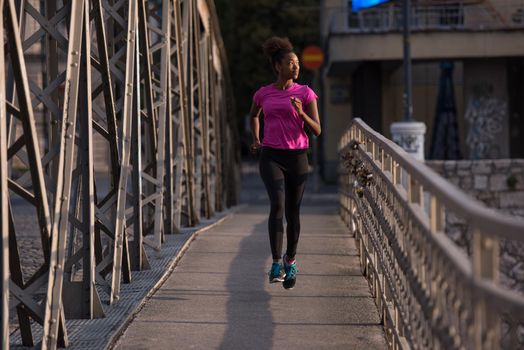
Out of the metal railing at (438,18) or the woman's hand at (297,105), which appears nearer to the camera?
the woman's hand at (297,105)

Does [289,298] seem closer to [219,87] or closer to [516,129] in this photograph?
[219,87]

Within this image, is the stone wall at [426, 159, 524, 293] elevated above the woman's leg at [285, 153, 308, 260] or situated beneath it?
situated beneath

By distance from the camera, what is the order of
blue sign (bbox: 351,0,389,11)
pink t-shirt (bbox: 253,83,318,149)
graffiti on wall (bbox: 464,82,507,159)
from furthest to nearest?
graffiti on wall (bbox: 464,82,507,159), blue sign (bbox: 351,0,389,11), pink t-shirt (bbox: 253,83,318,149)

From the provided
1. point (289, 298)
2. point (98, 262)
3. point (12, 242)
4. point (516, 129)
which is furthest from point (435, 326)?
point (516, 129)

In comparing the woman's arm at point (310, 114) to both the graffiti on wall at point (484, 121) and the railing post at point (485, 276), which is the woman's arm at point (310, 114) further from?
the graffiti on wall at point (484, 121)

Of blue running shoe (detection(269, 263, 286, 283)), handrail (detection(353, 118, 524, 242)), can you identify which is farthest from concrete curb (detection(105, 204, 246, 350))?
handrail (detection(353, 118, 524, 242))

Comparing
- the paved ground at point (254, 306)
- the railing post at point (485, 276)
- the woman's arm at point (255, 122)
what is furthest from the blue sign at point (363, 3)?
the railing post at point (485, 276)

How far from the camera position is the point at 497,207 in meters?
25.9

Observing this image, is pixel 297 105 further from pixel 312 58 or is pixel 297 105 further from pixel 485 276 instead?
pixel 312 58

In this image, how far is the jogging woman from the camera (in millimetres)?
8930

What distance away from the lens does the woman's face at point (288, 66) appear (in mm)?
8875

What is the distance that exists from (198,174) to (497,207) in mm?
10134

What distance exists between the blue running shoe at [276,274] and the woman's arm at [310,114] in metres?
0.99

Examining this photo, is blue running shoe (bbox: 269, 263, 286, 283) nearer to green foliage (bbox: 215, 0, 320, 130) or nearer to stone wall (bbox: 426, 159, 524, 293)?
stone wall (bbox: 426, 159, 524, 293)
